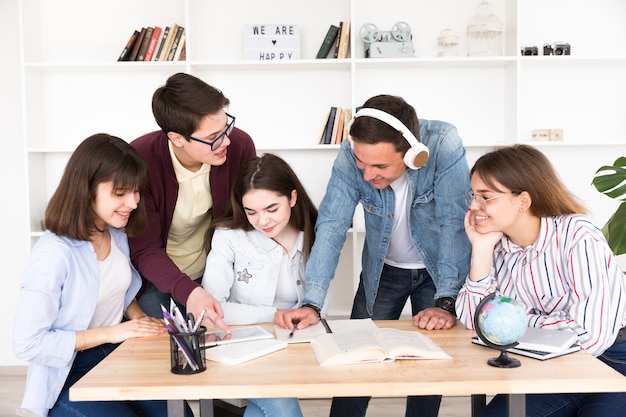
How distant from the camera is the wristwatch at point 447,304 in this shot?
2.07 metres

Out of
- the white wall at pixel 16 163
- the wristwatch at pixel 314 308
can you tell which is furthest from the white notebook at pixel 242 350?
the white wall at pixel 16 163

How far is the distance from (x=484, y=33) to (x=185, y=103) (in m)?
2.24

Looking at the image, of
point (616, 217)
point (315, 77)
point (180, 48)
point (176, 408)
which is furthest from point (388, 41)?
point (176, 408)

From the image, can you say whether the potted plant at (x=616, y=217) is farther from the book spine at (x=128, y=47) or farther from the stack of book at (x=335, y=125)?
the book spine at (x=128, y=47)

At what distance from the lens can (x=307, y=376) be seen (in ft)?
5.03

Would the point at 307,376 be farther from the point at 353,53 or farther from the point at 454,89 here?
the point at 454,89

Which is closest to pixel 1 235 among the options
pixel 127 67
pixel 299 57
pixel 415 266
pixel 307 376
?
pixel 127 67

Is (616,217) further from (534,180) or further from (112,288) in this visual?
(112,288)

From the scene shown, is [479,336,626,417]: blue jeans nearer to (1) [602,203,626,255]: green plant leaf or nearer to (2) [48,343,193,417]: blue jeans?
(2) [48,343,193,417]: blue jeans

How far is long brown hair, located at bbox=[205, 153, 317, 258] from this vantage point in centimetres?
231

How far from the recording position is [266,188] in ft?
7.54

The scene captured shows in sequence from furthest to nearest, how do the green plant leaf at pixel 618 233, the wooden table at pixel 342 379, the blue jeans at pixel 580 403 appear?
the green plant leaf at pixel 618 233
the blue jeans at pixel 580 403
the wooden table at pixel 342 379

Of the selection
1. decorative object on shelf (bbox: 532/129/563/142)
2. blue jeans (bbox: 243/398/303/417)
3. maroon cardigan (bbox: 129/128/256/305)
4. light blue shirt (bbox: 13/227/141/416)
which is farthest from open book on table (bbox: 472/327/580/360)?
decorative object on shelf (bbox: 532/129/563/142)

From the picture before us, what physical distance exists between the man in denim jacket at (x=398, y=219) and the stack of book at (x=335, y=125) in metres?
1.40
